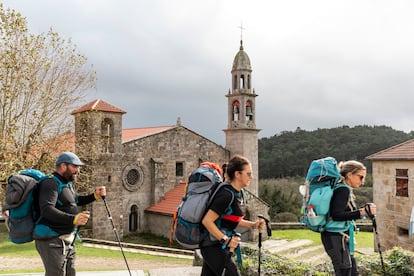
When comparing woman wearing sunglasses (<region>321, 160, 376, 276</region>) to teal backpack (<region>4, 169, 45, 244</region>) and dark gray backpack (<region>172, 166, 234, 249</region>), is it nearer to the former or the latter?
dark gray backpack (<region>172, 166, 234, 249</region>)

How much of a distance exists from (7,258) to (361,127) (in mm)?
59294

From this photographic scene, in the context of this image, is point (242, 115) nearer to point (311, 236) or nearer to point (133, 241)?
point (311, 236)

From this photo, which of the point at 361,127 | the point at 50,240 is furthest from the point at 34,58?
the point at 361,127

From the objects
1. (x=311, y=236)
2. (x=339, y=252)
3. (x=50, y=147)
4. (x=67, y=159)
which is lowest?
(x=311, y=236)

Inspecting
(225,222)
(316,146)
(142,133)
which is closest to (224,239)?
(225,222)

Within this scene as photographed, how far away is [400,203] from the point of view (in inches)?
608

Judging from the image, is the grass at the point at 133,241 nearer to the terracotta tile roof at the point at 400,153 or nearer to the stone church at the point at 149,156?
the stone church at the point at 149,156

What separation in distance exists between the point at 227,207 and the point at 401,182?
14.2 m

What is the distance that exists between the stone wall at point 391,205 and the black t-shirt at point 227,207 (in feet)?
43.6

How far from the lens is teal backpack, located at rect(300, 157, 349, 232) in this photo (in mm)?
4141

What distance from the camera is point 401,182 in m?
15.4

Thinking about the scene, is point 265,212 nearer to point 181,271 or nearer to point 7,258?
point 7,258

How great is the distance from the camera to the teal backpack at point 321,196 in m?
4.14

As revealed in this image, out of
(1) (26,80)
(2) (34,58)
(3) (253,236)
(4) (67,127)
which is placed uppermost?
(2) (34,58)
